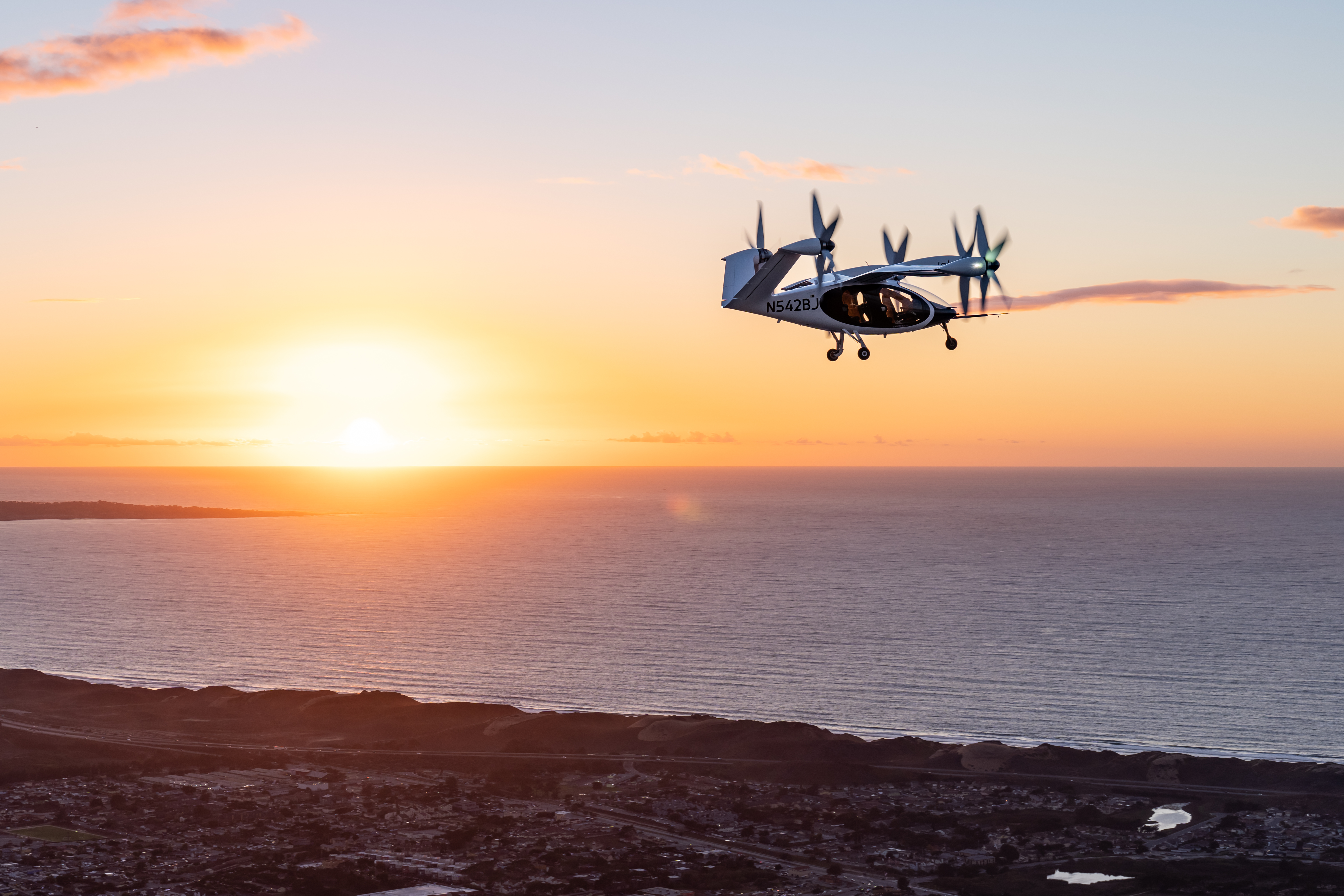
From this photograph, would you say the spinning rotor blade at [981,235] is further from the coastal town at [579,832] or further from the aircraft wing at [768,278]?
the coastal town at [579,832]

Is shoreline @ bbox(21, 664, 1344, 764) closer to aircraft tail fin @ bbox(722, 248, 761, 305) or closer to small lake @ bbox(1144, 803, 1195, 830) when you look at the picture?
small lake @ bbox(1144, 803, 1195, 830)

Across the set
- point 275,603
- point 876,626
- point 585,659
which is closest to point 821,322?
point 585,659

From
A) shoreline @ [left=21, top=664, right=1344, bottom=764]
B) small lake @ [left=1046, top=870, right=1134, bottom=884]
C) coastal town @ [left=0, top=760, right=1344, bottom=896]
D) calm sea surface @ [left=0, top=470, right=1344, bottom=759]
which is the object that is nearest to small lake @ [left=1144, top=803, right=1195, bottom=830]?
coastal town @ [left=0, top=760, right=1344, bottom=896]

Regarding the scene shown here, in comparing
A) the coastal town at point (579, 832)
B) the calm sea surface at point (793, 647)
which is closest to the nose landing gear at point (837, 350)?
the coastal town at point (579, 832)

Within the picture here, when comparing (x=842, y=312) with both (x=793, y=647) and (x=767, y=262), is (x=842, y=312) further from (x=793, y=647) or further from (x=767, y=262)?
(x=793, y=647)

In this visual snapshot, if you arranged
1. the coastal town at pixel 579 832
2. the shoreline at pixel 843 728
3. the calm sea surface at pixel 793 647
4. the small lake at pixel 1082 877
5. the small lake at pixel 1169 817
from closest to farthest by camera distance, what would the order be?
the coastal town at pixel 579 832
the small lake at pixel 1082 877
the small lake at pixel 1169 817
the shoreline at pixel 843 728
the calm sea surface at pixel 793 647

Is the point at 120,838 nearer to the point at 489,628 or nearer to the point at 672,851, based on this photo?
the point at 672,851

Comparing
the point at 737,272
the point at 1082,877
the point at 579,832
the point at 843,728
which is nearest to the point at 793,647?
the point at 843,728
